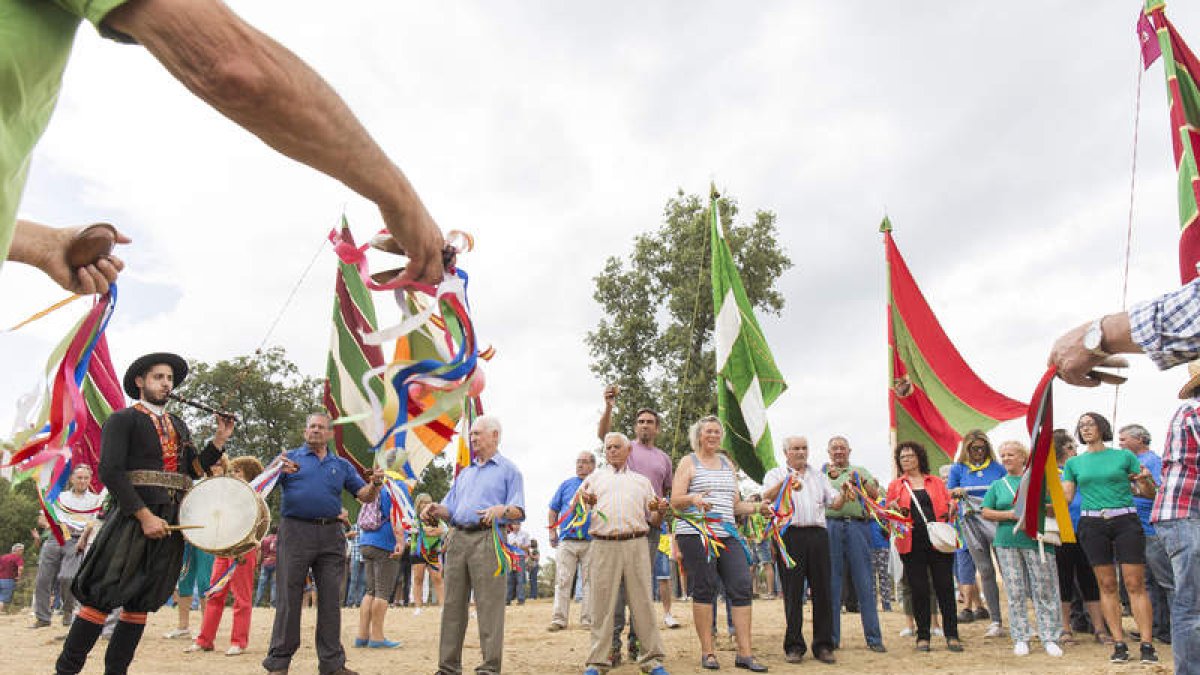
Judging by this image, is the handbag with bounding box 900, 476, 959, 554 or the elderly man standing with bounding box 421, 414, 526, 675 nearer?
the elderly man standing with bounding box 421, 414, 526, 675

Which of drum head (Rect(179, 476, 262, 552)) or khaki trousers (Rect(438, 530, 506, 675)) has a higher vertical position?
drum head (Rect(179, 476, 262, 552))

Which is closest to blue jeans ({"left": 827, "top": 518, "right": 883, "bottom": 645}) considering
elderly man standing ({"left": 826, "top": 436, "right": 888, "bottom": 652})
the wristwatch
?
elderly man standing ({"left": 826, "top": 436, "right": 888, "bottom": 652})

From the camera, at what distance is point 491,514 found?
660 cm

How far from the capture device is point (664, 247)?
26203 mm

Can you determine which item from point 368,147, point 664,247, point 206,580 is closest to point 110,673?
point 368,147

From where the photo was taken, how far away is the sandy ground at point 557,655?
24.1 ft

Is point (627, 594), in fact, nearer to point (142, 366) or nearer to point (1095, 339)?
point (142, 366)

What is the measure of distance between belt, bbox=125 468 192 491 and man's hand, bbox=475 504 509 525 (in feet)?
7.08

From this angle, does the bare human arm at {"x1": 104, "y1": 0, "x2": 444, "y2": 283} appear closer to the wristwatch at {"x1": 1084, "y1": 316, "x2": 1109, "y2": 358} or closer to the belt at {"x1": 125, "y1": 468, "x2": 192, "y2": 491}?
the wristwatch at {"x1": 1084, "y1": 316, "x2": 1109, "y2": 358}

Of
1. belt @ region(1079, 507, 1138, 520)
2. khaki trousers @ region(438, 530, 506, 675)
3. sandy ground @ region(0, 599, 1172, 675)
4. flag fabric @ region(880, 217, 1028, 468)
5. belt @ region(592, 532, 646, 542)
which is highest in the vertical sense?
flag fabric @ region(880, 217, 1028, 468)

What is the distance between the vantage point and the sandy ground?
7.35m

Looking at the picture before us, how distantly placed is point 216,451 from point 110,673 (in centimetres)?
160

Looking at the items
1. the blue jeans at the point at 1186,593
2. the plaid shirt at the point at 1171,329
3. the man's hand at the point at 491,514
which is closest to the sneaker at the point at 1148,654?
the blue jeans at the point at 1186,593

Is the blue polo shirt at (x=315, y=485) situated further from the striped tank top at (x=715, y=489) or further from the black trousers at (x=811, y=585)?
the black trousers at (x=811, y=585)
